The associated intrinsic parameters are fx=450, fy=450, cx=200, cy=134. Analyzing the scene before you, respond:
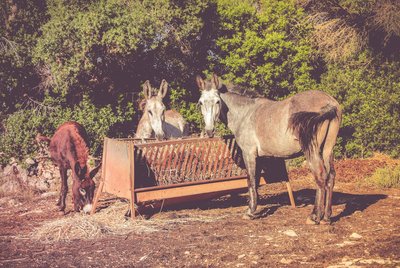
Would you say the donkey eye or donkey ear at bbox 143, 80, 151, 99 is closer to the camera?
the donkey eye

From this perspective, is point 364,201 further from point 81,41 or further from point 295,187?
point 81,41

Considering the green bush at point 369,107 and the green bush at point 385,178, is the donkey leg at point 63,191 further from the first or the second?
the green bush at point 369,107

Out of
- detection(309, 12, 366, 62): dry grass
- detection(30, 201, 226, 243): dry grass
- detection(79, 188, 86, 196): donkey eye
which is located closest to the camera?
detection(30, 201, 226, 243): dry grass

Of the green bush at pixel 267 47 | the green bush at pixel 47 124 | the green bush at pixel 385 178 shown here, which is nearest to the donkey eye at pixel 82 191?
the green bush at pixel 47 124

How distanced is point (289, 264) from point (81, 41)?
863 cm

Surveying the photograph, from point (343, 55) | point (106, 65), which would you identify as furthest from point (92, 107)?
point (343, 55)

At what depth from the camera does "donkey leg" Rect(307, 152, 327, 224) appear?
21.7 ft

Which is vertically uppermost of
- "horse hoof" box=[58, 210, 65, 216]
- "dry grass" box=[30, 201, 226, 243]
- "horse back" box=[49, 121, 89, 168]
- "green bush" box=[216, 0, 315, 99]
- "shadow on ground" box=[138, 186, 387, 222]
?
"green bush" box=[216, 0, 315, 99]

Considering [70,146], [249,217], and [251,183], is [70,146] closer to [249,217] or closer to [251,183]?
[251,183]

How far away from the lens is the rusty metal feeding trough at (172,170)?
7.46m

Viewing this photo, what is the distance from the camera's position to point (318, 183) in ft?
22.0

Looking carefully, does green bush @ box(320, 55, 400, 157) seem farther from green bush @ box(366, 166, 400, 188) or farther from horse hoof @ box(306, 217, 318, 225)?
horse hoof @ box(306, 217, 318, 225)

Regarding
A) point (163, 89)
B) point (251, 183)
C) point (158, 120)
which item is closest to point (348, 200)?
point (251, 183)

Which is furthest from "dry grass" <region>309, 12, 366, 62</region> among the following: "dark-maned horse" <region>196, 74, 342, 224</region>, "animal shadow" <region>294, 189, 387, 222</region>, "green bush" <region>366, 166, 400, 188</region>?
"dark-maned horse" <region>196, 74, 342, 224</region>
